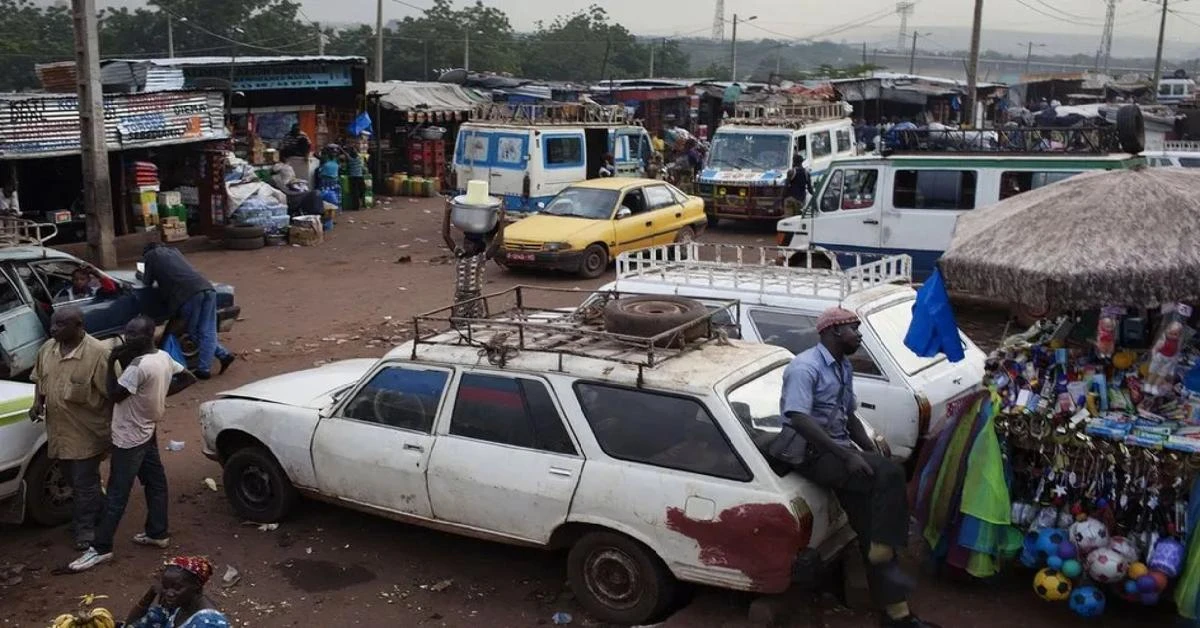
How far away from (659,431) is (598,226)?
1060 centimetres

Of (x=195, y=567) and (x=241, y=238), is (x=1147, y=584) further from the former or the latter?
(x=241, y=238)

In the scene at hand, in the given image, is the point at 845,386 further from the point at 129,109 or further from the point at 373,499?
the point at 129,109

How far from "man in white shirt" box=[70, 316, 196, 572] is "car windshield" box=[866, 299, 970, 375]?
4482mm

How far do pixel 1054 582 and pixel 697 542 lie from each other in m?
1.83

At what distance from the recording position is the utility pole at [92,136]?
14.3m

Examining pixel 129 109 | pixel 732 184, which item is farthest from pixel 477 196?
pixel 732 184

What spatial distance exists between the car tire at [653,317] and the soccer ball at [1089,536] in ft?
7.26

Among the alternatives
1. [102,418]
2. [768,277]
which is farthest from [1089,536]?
[102,418]

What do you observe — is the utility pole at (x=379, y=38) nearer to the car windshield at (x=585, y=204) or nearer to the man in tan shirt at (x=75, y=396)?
the car windshield at (x=585, y=204)

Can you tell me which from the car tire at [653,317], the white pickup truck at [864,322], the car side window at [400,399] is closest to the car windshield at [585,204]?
the white pickup truck at [864,322]

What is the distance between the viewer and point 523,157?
61.8 ft

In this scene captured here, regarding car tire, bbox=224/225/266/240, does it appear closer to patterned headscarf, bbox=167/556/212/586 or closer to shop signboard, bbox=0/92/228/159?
shop signboard, bbox=0/92/228/159

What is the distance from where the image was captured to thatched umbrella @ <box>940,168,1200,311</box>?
5137 mm

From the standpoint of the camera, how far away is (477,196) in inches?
408
